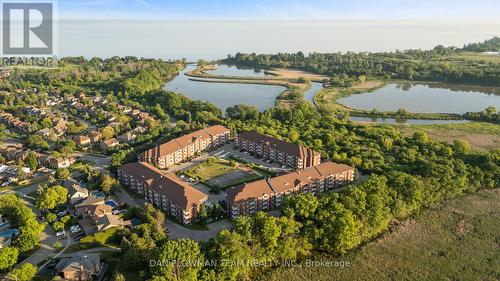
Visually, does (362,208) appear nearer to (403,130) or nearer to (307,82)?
(403,130)

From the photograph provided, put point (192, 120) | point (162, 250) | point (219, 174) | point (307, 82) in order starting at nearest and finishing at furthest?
1. point (162, 250)
2. point (219, 174)
3. point (192, 120)
4. point (307, 82)

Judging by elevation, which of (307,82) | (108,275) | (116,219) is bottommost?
(108,275)

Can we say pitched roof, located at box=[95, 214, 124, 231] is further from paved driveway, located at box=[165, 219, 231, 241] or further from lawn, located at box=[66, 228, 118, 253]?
paved driveway, located at box=[165, 219, 231, 241]

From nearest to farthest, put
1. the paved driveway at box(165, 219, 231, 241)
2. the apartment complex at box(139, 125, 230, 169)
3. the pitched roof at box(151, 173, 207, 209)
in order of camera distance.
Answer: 1. the paved driveway at box(165, 219, 231, 241)
2. the pitched roof at box(151, 173, 207, 209)
3. the apartment complex at box(139, 125, 230, 169)

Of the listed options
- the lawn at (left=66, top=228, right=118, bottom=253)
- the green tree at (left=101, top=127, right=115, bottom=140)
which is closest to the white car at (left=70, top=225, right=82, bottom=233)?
the lawn at (left=66, top=228, right=118, bottom=253)

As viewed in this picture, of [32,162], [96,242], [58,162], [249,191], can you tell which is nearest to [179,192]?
[249,191]

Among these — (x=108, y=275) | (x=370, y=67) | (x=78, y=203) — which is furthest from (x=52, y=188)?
(x=370, y=67)
